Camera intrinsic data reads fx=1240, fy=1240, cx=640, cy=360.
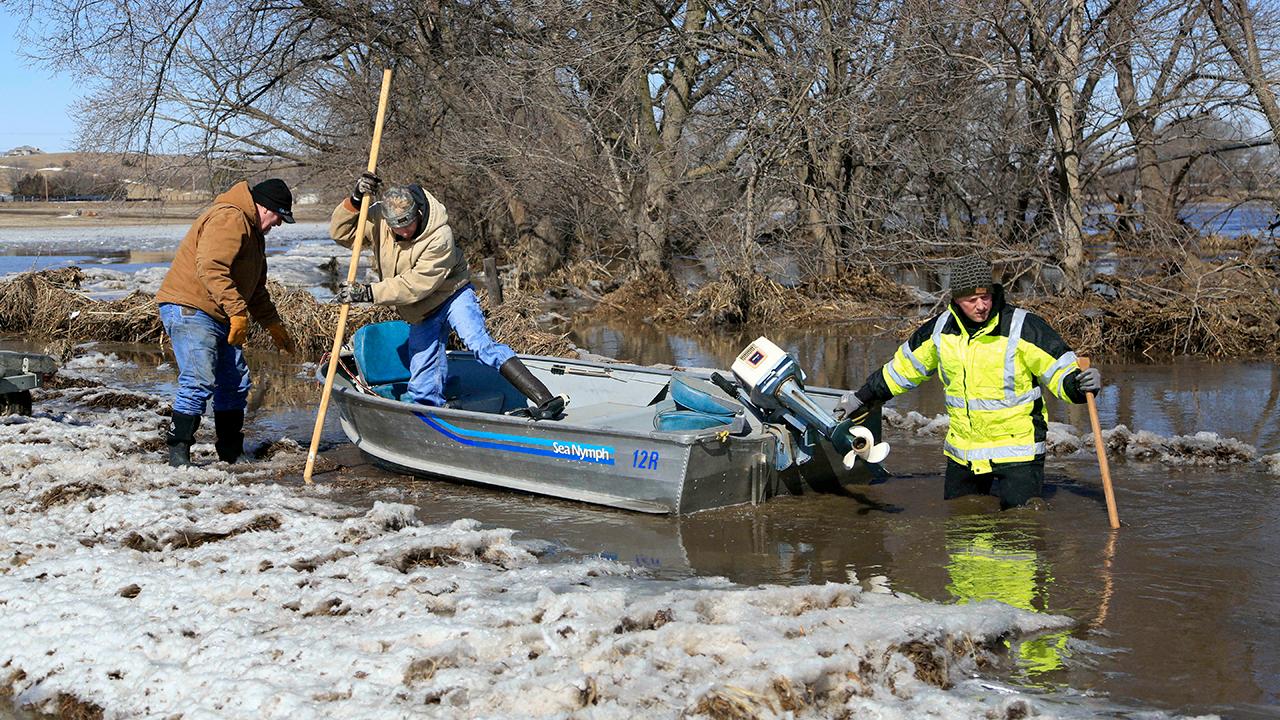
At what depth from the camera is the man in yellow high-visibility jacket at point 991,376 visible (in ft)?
21.6

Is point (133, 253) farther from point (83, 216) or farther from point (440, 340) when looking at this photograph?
point (440, 340)

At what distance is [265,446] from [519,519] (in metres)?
3.00

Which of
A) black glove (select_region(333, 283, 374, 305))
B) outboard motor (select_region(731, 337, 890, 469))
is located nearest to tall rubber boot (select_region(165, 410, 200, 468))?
black glove (select_region(333, 283, 374, 305))

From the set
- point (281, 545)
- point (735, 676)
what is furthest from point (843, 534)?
point (281, 545)

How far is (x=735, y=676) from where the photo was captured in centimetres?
462

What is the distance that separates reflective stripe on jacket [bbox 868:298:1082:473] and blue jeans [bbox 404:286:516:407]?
9.46ft

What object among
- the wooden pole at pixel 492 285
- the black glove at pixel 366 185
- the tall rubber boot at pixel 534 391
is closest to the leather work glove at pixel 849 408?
the tall rubber boot at pixel 534 391

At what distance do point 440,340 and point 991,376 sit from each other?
3913 mm

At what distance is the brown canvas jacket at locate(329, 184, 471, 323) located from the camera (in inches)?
327

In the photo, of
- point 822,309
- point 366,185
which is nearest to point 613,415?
point 366,185

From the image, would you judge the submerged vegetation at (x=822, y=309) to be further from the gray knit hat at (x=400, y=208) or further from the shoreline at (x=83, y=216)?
the shoreline at (x=83, y=216)

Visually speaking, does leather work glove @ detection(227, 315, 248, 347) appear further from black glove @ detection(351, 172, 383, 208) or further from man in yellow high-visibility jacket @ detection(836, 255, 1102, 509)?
man in yellow high-visibility jacket @ detection(836, 255, 1102, 509)

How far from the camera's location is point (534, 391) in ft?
26.3

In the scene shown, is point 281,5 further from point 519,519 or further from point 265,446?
point 519,519
